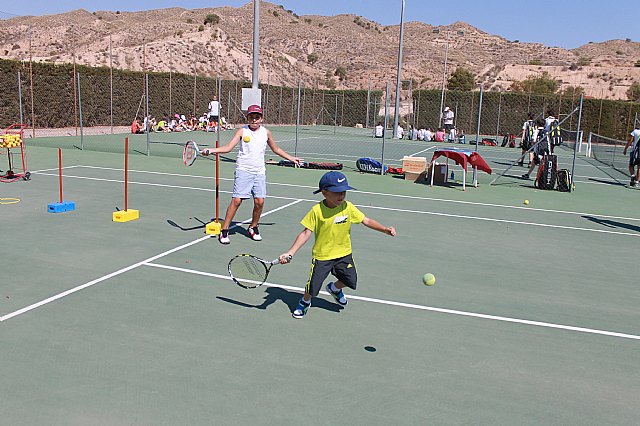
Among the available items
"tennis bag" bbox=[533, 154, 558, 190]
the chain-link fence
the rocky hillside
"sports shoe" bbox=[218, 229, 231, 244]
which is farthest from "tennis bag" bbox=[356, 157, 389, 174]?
the rocky hillside

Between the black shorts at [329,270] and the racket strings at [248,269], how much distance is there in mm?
444

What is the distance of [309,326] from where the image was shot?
522cm

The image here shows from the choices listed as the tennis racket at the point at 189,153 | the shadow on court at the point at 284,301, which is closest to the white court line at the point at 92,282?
the tennis racket at the point at 189,153

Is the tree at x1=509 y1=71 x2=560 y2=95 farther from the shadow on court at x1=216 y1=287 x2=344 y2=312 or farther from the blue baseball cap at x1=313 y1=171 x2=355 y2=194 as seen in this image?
the blue baseball cap at x1=313 y1=171 x2=355 y2=194

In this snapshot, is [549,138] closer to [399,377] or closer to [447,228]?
[447,228]

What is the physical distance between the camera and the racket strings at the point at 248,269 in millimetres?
5371

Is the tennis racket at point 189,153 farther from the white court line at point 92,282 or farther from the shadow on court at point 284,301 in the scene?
the shadow on court at point 284,301

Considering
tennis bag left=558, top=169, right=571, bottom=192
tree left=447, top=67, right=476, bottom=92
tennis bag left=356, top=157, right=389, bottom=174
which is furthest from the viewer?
tree left=447, top=67, right=476, bottom=92

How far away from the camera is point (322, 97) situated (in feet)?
156

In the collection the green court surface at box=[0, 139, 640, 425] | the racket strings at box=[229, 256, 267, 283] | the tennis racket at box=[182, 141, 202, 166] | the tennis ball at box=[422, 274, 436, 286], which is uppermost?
the tennis racket at box=[182, 141, 202, 166]

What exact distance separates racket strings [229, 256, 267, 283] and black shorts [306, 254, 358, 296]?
444mm

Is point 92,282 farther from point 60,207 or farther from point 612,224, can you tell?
point 612,224

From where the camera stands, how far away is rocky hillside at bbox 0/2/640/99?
6250 centimetres

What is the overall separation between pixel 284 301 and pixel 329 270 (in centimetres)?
80
